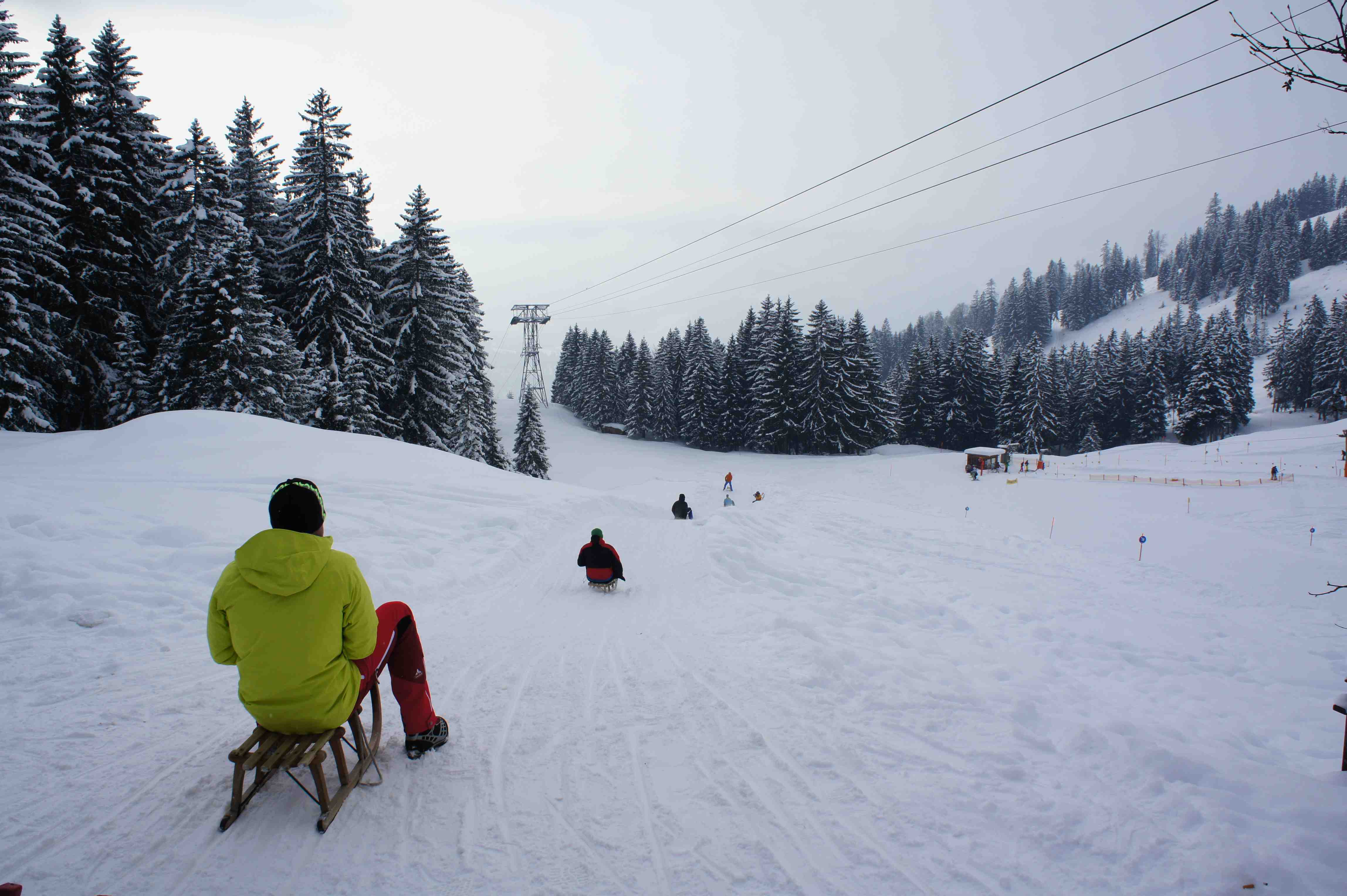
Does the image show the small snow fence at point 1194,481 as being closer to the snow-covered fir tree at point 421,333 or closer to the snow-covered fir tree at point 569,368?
the snow-covered fir tree at point 421,333

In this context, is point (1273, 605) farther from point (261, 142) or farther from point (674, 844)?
point (261, 142)

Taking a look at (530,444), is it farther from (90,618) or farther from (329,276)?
(90,618)

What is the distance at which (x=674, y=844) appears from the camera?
3.10 metres

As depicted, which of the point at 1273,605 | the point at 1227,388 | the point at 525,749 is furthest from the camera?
the point at 1227,388

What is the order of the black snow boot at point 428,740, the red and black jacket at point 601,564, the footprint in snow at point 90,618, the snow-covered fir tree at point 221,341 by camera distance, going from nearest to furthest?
the black snow boot at point 428,740
the footprint in snow at point 90,618
the red and black jacket at point 601,564
the snow-covered fir tree at point 221,341

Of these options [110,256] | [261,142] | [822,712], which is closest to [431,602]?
[822,712]

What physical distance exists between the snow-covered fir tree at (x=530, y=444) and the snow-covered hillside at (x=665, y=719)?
26551 mm

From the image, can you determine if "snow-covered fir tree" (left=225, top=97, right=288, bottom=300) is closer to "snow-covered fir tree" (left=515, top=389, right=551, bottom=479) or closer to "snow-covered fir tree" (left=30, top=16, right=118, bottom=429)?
"snow-covered fir tree" (left=30, top=16, right=118, bottom=429)

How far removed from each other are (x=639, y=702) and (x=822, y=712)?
1.67m

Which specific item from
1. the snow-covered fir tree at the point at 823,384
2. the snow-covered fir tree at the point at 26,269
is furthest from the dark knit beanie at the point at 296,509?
the snow-covered fir tree at the point at 823,384

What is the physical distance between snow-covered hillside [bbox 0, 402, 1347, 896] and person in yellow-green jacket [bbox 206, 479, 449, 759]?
0.70 meters

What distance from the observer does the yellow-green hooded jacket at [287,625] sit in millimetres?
2834

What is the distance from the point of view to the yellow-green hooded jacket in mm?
2834

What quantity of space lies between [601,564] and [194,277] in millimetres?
22851
